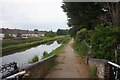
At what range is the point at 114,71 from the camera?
786cm

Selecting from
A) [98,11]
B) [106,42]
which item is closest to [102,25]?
[106,42]

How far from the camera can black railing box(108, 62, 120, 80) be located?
732cm

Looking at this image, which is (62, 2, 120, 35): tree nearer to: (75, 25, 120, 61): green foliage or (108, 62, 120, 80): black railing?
(75, 25, 120, 61): green foliage

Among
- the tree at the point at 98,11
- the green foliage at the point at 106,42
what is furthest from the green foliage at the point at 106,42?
the tree at the point at 98,11

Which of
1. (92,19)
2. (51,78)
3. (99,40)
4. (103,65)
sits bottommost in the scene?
(51,78)

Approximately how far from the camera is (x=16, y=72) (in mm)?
6434

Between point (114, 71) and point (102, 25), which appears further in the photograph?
point (102, 25)

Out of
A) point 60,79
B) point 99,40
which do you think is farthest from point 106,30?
point 60,79

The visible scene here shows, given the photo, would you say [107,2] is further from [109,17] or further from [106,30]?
[106,30]

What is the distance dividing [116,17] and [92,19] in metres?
2.61

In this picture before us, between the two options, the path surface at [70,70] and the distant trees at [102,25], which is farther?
the path surface at [70,70]

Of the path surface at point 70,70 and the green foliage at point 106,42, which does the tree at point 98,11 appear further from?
the green foliage at point 106,42

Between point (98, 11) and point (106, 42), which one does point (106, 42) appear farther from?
point (98, 11)

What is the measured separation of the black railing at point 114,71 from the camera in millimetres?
7324
